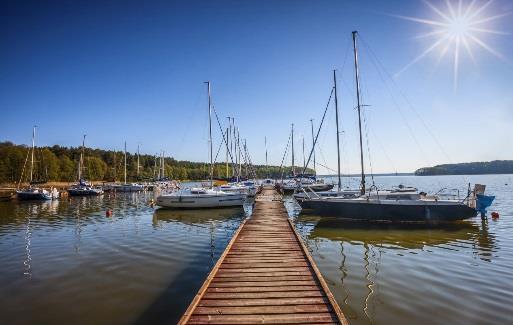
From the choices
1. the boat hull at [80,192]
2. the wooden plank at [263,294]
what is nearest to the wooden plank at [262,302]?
the wooden plank at [263,294]

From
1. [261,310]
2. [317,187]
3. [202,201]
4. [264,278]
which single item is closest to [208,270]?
[264,278]

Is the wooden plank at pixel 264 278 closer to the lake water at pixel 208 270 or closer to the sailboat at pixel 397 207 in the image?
the lake water at pixel 208 270

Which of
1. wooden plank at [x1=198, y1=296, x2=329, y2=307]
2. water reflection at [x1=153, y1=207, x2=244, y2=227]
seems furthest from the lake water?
water reflection at [x1=153, y1=207, x2=244, y2=227]

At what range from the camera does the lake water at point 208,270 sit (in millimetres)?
8539

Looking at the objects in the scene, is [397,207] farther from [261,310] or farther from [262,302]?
[261,310]

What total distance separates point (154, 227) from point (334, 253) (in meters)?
14.0

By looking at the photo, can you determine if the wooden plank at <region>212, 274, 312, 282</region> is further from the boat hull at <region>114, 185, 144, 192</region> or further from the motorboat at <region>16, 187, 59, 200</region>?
the boat hull at <region>114, 185, 144, 192</region>

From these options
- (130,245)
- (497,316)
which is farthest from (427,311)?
(130,245)

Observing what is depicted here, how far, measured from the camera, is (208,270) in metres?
12.3

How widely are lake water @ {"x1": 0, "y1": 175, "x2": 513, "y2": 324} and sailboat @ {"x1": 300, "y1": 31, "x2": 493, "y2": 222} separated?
33.8 inches

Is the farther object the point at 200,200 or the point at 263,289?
the point at 200,200

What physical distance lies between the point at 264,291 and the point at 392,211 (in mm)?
17101

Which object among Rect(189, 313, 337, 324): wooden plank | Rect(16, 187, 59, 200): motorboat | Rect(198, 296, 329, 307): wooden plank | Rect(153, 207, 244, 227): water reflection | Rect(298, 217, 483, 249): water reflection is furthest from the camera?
Rect(16, 187, 59, 200): motorboat

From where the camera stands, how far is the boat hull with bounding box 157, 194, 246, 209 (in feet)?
104
